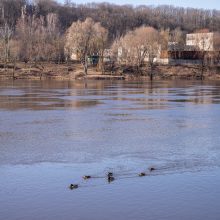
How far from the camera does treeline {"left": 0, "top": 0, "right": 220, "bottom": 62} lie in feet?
213

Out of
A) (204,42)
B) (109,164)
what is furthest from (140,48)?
(109,164)

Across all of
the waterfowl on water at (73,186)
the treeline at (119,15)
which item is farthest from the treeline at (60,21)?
the waterfowl on water at (73,186)

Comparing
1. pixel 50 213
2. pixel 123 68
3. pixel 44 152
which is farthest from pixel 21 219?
pixel 123 68

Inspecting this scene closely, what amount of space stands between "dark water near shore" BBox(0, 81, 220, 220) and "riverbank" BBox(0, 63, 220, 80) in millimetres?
33121

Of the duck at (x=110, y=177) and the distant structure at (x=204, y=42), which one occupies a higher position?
the distant structure at (x=204, y=42)

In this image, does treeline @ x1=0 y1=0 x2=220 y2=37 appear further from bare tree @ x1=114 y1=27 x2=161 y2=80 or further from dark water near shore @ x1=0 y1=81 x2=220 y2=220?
dark water near shore @ x1=0 y1=81 x2=220 y2=220

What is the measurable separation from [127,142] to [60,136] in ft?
7.50

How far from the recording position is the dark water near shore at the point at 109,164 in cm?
962

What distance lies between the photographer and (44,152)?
553 inches

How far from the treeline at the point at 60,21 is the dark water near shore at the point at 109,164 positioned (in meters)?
42.5

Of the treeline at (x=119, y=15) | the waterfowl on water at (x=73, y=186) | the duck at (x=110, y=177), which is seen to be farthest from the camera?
the treeline at (x=119, y=15)

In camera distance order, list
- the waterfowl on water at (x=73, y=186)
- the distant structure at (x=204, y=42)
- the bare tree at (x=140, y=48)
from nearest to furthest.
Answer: the waterfowl on water at (x=73, y=186), the bare tree at (x=140, y=48), the distant structure at (x=204, y=42)

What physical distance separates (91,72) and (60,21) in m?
57.6

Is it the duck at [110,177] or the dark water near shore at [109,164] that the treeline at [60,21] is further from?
the duck at [110,177]
